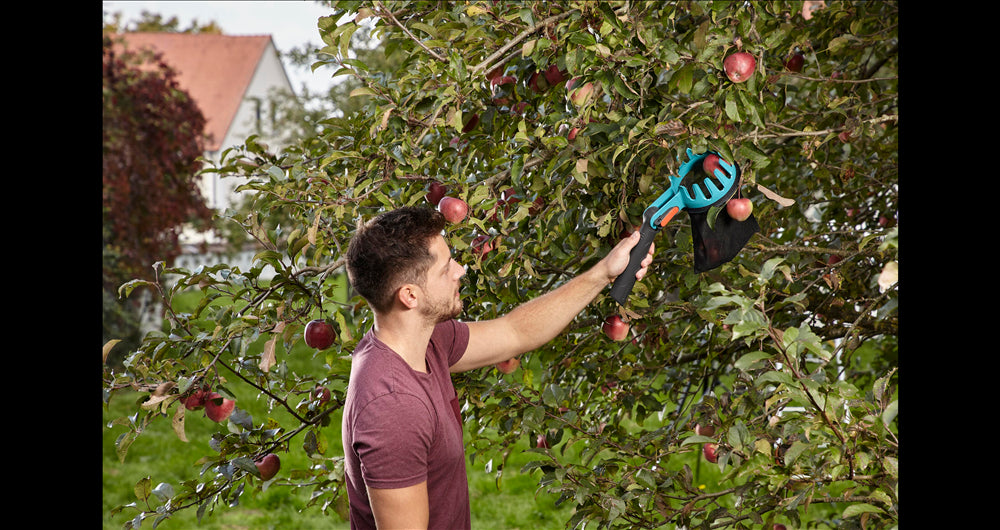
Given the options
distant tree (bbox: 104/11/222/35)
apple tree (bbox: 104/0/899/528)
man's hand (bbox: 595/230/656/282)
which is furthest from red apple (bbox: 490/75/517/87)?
distant tree (bbox: 104/11/222/35)

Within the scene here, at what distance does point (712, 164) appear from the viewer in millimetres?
1771

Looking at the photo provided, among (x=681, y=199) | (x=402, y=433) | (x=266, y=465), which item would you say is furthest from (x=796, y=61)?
(x=266, y=465)

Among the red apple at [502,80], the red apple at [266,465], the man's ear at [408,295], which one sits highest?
the red apple at [502,80]

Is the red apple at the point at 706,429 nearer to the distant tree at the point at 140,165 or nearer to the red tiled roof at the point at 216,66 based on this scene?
the distant tree at the point at 140,165

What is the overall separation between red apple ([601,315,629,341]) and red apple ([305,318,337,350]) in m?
0.68

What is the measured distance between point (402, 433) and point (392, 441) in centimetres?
2

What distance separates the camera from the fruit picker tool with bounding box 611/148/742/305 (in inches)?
70.1

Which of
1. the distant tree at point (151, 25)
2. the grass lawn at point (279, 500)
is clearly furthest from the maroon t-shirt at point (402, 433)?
the distant tree at point (151, 25)

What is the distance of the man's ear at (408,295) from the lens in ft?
5.76

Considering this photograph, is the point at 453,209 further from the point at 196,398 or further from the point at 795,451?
the point at 795,451
